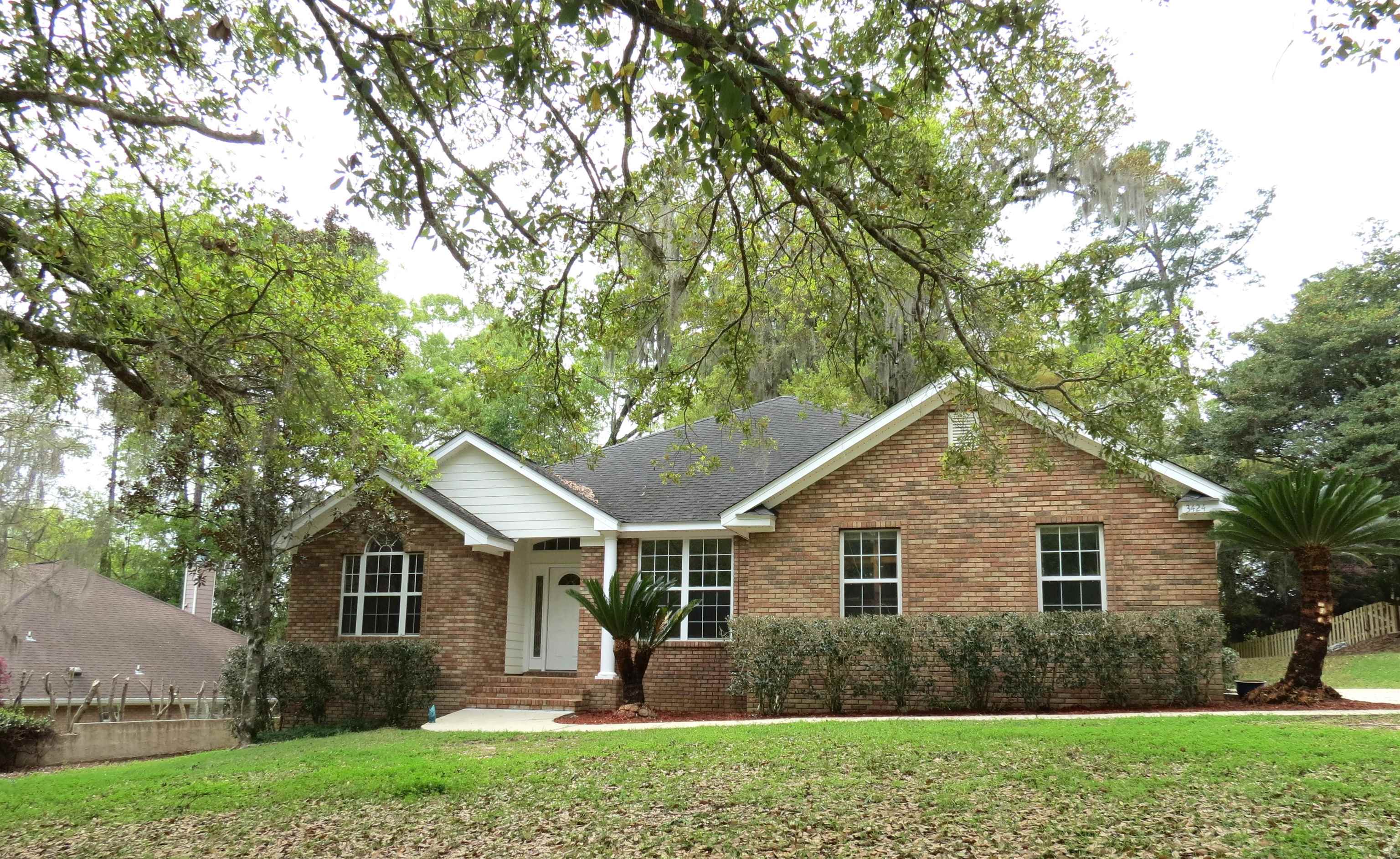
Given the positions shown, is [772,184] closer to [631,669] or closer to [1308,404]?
[631,669]

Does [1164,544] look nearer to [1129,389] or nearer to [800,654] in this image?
[800,654]

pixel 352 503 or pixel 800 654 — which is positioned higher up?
pixel 352 503

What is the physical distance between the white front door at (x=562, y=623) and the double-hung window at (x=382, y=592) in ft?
8.14

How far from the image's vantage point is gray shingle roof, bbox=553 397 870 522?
666 inches

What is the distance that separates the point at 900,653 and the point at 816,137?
899 centimetres

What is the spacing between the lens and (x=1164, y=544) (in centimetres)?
1423

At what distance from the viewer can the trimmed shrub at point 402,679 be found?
16.0 m

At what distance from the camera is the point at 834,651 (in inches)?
547

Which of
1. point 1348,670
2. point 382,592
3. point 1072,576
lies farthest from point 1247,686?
point 382,592

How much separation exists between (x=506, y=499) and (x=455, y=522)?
1320mm

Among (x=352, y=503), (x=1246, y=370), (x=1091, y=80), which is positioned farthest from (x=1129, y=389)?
(x=1246, y=370)

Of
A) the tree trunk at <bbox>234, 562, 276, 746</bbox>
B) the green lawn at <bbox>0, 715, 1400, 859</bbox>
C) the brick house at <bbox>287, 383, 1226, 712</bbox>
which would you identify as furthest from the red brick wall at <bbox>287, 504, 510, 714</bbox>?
the green lawn at <bbox>0, 715, 1400, 859</bbox>

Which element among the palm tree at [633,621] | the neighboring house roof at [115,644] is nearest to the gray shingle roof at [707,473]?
the palm tree at [633,621]

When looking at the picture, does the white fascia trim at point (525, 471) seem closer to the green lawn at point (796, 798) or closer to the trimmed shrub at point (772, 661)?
the trimmed shrub at point (772, 661)
